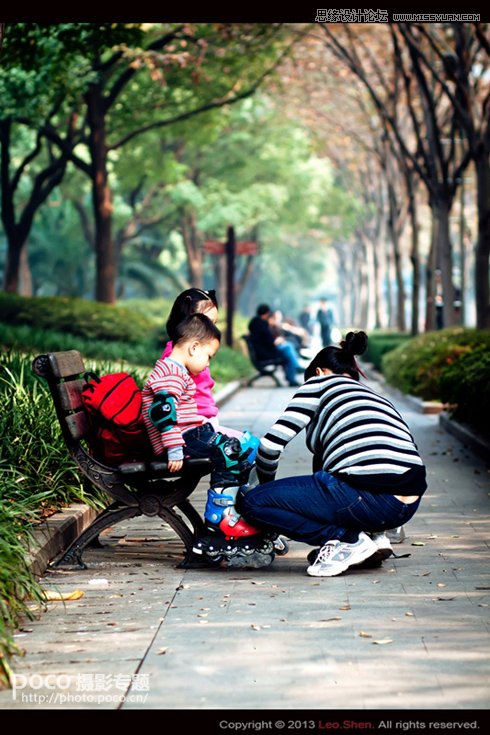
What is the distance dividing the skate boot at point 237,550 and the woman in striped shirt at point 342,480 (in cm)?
17

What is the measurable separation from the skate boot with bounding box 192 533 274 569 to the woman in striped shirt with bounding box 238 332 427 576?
17 centimetres

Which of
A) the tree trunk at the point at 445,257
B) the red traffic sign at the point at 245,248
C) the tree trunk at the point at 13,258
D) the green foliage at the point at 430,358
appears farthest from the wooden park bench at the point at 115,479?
the tree trunk at the point at 13,258

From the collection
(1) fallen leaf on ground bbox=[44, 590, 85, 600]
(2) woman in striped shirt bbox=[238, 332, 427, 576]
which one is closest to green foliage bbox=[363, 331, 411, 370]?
(2) woman in striped shirt bbox=[238, 332, 427, 576]

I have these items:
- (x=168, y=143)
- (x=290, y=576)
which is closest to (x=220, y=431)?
(x=290, y=576)

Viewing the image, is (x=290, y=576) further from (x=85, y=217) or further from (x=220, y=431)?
(x=85, y=217)

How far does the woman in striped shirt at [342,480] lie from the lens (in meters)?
7.02

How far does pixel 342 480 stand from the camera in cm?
708

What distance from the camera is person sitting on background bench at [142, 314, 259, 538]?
23.1 feet

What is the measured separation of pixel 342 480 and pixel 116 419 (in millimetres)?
1357

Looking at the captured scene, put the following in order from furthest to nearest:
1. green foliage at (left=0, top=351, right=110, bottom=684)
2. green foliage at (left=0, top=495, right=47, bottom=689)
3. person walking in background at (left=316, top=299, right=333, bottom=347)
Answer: person walking in background at (left=316, top=299, right=333, bottom=347) < green foliage at (left=0, top=351, right=110, bottom=684) < green foliage at (left=0, top=495, right=47, bottom=689)

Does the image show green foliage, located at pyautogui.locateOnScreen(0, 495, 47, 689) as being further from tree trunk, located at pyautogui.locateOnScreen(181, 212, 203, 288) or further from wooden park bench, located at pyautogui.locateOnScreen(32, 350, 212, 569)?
tree trunk, located at pyautogui.locateOnScreen(181, 212, 203, 288)

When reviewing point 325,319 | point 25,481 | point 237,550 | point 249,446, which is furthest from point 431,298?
point 237,550

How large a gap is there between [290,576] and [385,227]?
37.8 metres

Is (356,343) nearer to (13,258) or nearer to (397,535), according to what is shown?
(397,535)
